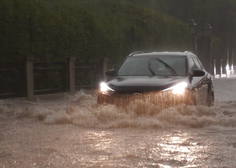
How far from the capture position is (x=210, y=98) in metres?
12.6

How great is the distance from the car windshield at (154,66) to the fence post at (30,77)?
474cm

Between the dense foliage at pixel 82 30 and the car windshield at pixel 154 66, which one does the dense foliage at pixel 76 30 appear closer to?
the dense foliage at pixel 82 30

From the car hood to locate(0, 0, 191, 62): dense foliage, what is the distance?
6033 millimetres

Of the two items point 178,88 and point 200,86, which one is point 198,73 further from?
point 178,88

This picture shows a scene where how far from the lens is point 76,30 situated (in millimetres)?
19094

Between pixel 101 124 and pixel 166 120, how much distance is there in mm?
1217

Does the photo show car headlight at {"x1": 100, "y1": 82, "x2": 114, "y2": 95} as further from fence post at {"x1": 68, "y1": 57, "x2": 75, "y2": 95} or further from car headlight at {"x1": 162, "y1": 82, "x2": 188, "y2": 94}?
fence post at {"x1": 68, "y1": 57, "x2": 75, "y2": 95}

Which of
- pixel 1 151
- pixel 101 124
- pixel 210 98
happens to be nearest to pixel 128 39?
pixel 210 98

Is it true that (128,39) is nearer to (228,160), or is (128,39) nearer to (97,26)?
(97,26)

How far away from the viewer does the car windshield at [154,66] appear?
1098 centimetres

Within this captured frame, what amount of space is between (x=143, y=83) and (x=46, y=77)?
306 inches

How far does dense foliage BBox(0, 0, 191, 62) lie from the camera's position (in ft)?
51.7

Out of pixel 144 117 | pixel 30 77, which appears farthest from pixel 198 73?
pixel 30 77

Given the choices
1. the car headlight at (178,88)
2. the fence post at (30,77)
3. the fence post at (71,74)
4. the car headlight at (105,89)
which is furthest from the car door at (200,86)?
the fence post at (71,74)
